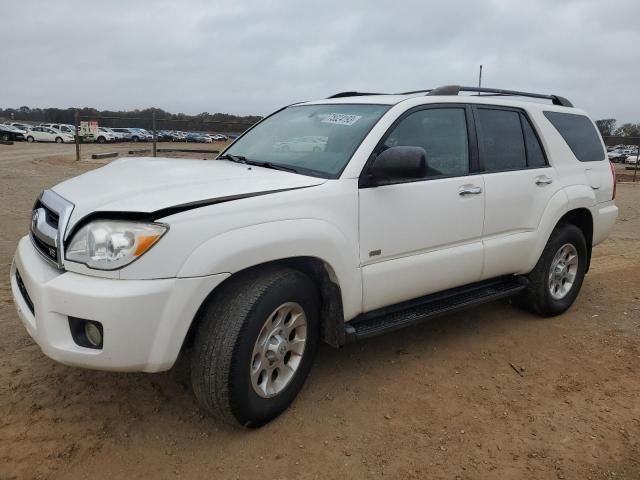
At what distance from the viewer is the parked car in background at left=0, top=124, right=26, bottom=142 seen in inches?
1620

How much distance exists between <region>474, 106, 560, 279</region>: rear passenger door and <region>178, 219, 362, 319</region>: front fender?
128 centimetres

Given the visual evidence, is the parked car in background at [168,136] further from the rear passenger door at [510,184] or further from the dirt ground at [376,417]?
the rear passenger door at [510,184]

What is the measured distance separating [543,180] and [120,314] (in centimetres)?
333

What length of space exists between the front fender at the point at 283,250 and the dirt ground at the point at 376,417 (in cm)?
66

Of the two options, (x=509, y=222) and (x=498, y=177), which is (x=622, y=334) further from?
(x=498, y=177)

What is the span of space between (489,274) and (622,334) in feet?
4.58

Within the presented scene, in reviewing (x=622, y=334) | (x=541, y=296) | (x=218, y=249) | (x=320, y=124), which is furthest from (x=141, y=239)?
(x=622, y=334)

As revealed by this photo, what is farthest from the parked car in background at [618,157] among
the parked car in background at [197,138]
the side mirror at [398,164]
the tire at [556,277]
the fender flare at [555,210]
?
the side mirror at [398,164]

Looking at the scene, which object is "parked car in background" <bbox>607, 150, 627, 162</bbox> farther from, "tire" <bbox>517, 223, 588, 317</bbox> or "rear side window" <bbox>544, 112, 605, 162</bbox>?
"tire" <bbox>517, 223, 588, 317</bbox>

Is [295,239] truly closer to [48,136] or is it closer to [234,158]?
[234,158]

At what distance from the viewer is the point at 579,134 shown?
4.77 meters

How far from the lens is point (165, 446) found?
271cm

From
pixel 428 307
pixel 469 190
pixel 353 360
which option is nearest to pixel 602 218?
pixel 469 190

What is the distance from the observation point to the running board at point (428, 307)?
10.5 ft
